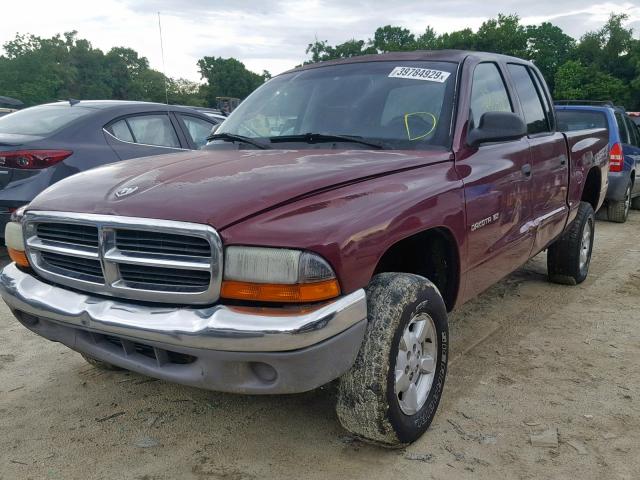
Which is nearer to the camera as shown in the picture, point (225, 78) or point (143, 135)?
point (143, 135)

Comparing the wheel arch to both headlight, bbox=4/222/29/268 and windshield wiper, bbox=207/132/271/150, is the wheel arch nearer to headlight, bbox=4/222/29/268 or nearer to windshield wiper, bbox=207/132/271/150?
windshield wiper, bbox=207/132/271/150

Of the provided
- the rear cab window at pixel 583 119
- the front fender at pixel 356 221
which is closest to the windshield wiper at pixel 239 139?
the front fender at pixel 356 221

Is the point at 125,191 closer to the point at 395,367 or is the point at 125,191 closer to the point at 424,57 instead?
the point at 395,367

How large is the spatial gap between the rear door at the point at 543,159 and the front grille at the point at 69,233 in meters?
2.66

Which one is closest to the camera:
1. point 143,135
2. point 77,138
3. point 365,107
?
point 365,107

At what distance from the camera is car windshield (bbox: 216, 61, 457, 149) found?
320 cm

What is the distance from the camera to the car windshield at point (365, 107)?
10.5 ft

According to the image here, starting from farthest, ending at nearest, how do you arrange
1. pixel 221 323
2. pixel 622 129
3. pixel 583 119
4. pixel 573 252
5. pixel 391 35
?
pixel 391 35 → pixel 622 129 → pixel 583 119 → pixel 573 252 → pixel 221 323

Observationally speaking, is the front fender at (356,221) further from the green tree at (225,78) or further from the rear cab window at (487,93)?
the green tree at (225,78)

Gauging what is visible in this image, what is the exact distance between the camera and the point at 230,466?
2494 mm

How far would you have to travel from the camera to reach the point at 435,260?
3.09m

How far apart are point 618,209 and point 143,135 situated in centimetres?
691

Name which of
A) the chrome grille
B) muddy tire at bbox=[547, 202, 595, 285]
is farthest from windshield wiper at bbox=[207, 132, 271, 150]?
muddy tire at bbox=[547, 202, 595, 285]

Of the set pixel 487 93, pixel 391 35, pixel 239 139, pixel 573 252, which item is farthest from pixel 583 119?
pixel 391 35
